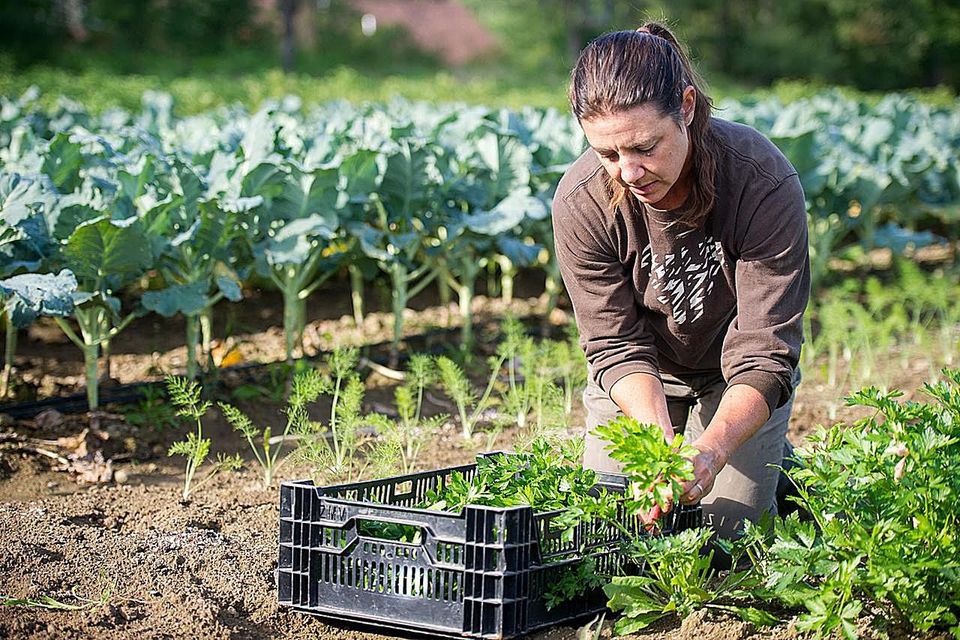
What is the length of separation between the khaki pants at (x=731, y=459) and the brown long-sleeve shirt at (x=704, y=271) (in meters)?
0.17

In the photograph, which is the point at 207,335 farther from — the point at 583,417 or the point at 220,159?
the point at 583,417

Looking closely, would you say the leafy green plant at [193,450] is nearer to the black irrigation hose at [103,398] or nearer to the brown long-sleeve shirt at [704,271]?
the black irrigation hose at [103,398]

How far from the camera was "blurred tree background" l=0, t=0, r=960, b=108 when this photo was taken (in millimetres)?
22391

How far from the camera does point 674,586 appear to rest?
2580 millimetres

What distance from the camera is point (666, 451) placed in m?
2.33

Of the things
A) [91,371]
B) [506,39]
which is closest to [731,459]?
[91,371]

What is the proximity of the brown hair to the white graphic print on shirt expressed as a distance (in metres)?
0.29

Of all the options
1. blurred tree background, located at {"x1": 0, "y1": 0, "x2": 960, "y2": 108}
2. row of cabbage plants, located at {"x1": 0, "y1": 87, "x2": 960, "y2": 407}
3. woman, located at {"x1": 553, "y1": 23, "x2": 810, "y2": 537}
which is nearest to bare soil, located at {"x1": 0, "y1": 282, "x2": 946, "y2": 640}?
row of cabbage plants, located at {"x1": 0, "y1": 87, "x2": 960, "y2": 407}

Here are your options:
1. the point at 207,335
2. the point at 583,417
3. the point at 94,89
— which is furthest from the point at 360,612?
the point at 94,89

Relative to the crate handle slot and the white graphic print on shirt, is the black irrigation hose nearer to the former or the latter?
the crate handle slot

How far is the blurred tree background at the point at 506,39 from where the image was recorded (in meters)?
22.4

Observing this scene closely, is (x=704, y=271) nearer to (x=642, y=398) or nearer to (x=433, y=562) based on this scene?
(x=642, y=398)

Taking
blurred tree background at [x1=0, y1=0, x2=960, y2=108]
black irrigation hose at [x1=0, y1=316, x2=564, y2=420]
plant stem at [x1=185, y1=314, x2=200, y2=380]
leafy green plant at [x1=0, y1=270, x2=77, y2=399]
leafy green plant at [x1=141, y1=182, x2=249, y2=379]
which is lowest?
black irrigation hose at [x1=0, y1=316, x2=564, y2=420]

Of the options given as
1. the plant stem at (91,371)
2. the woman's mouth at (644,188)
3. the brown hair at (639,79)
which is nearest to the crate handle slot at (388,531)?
the woman's mouth at (644,188)
